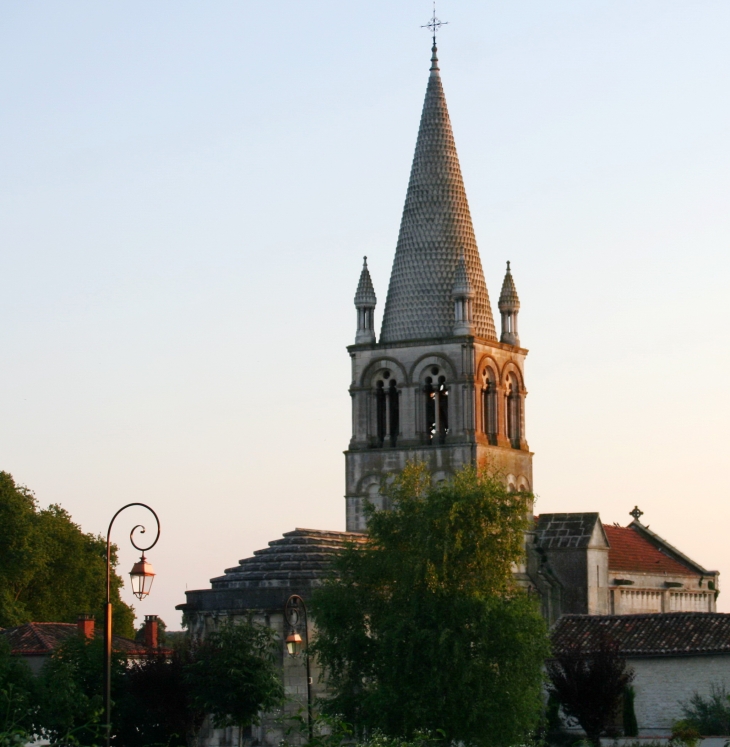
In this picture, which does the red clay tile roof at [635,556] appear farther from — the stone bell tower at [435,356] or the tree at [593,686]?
the tree at [593,686]

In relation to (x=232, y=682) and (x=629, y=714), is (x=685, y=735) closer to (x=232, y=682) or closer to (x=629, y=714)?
(x=629, y=714)

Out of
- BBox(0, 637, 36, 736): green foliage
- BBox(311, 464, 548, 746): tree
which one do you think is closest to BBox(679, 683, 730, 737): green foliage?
BBox(311, 464, 548, 746): tree

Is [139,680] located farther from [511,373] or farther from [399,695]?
[511,373]

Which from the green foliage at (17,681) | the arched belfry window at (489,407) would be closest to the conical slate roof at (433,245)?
the arched belfry window at (489,407)

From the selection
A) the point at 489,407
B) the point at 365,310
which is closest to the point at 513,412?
the point at 489,407

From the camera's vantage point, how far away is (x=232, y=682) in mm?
46094

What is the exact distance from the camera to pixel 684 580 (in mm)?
75125

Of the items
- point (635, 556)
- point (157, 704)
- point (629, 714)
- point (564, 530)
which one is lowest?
point (629, 714)

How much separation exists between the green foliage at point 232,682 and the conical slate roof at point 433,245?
22.1m

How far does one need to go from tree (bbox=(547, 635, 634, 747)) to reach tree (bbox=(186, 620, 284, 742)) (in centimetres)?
927

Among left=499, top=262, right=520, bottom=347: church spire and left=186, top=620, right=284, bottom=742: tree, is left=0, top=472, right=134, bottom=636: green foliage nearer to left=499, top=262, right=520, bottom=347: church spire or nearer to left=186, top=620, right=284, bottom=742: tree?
left=499, top=262, right=520, bottom=347: church spire

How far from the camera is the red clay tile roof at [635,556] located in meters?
70.7

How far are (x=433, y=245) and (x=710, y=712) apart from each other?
2394cm

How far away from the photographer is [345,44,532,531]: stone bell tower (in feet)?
215
